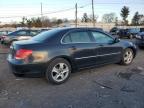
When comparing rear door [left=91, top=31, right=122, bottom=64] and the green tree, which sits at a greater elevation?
the green tree

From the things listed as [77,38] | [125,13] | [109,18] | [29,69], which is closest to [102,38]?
[77,38]

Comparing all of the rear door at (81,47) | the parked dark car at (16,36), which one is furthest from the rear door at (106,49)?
the parked dark car at (16,36)

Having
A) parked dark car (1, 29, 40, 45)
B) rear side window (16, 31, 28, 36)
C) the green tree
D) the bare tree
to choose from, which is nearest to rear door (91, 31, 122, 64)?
parked dark car (1, 29, 40, 45)

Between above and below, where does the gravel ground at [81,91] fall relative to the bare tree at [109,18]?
below

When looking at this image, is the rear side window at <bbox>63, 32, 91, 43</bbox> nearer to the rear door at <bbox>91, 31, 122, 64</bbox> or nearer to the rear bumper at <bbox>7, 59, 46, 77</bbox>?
the rear door at <bbox>91, 31, 122, 64</bbox>

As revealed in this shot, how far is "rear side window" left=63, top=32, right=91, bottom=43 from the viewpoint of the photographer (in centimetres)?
590

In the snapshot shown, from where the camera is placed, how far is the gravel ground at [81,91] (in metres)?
4.34

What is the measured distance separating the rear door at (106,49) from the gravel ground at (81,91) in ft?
1.50

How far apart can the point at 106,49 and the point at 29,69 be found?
2.73 m

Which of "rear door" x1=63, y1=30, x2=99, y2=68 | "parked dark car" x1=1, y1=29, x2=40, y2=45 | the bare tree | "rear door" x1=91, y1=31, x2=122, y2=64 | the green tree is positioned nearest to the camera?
"rear door" x1=63, y1=30, x2=99, y2=68

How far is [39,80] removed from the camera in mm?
6043

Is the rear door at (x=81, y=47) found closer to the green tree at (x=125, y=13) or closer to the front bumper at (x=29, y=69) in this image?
the front bumper at (x=29, y=69)

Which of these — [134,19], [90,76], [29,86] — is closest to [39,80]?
[29,86]

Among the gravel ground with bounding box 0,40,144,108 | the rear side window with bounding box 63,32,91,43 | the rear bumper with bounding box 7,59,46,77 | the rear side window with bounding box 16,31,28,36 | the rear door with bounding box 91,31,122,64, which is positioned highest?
the rear side window with bounding box 16,31,28,36
